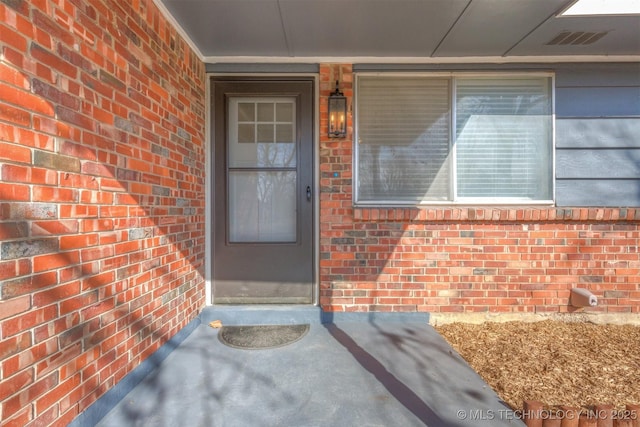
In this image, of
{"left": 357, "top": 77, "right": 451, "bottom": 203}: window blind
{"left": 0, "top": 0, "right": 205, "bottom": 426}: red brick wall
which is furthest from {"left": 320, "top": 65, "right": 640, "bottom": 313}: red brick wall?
{"left": 0, "top": 0, "right": 205, "bottom": 426}: red brick wall

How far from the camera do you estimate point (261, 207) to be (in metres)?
3.01

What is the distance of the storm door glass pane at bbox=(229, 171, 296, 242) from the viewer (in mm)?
2992

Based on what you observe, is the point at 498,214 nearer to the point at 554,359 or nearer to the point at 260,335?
the point at 554,359

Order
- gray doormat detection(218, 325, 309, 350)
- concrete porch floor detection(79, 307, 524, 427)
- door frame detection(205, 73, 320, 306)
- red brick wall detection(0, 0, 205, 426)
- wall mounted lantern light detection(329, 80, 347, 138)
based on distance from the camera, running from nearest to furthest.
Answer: red brick wall detection(0, 0, 205, 426)
concrete porch floor detection(79, 307, 524, 427)
gray doormat detection(218, 325, 309, 350)
wall mounted lantern light detection(329, 80, 347, 138)
door frame detection(205, 73, 320, 306)

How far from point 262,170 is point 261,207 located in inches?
14.7

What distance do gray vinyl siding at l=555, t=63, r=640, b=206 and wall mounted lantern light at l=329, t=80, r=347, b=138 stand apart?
2.08m

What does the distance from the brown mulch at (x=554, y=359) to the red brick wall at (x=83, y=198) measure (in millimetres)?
2329

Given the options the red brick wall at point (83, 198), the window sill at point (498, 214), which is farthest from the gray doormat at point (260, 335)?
the window sill at point (498, 214)

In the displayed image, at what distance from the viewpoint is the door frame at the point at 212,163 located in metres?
2.91

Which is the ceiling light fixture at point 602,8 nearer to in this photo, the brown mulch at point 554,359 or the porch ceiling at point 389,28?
the porch ceiling at point 389,28

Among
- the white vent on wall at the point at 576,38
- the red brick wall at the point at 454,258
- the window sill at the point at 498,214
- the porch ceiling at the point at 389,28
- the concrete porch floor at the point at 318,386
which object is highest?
the white vent on wall at the point at 576,38

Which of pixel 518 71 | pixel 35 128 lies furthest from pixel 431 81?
pixel 35 128

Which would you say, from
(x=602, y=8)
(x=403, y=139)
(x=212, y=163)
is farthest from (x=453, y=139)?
(x=212, y=163)

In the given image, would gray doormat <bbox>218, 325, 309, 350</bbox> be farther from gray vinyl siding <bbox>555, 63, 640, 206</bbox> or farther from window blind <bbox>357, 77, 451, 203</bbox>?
gray vinyl siding <bbox>555, 63, 640, 206</bbox>
